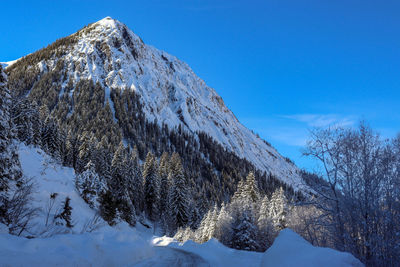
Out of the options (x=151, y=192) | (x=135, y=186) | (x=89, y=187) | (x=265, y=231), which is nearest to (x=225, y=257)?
(x=89, y=187)

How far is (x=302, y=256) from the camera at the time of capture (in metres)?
5.68

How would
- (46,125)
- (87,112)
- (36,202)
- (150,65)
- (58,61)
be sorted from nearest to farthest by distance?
(36,202), (46,125), (87,112), (58,61), (150,65)

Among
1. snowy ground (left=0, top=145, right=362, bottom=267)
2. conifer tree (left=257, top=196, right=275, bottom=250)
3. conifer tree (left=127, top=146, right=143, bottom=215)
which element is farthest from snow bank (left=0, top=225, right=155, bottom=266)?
conifer tree (left=127, top=146, right=143, bottom=215)

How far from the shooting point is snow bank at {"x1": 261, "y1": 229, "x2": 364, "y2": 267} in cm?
501

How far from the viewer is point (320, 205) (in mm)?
10961

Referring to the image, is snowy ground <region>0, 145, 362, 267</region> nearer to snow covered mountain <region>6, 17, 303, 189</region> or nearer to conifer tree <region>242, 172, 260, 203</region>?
conifer tree <region>242, 172, 260, 203</region>

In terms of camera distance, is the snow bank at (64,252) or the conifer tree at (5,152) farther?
the conifer tree at (5,152)

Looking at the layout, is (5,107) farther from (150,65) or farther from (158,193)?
(150,65)

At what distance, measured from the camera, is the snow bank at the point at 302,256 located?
5.01 m

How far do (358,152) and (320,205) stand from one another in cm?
312

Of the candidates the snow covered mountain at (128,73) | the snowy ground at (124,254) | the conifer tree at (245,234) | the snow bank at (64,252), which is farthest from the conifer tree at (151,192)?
the snow covered mountain at (128,73)

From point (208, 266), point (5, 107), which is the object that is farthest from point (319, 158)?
point (5, 107)

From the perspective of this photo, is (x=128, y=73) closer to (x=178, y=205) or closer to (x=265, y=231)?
(x=178, y=205)

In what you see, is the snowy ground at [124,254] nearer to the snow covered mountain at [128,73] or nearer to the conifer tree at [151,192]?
the conifer tree at [151,192]
